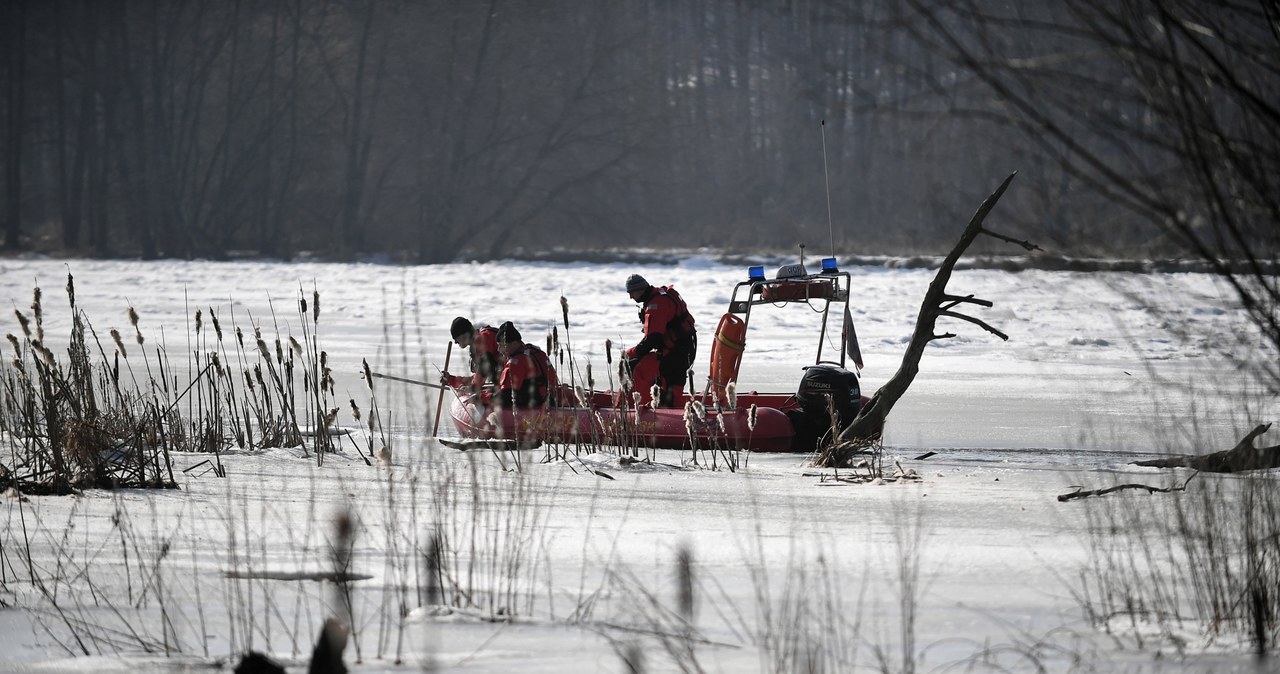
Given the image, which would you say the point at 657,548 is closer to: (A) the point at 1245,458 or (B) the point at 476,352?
(A) the point at 1245,458

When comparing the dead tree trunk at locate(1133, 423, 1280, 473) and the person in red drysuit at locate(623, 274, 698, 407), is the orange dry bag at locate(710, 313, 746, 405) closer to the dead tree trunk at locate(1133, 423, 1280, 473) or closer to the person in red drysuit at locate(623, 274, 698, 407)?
the person in red drysuit at locate(623, 274, 698, 407)

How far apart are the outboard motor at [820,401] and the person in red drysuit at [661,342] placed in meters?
1.07

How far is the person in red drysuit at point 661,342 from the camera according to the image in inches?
341

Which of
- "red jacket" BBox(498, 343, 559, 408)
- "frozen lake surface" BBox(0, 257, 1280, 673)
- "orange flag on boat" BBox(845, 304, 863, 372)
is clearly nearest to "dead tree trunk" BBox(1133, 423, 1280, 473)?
"frozen lake surface" BBox(0, 257, 1280, 673)

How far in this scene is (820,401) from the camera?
7.62 meters

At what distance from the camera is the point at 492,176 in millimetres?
35594

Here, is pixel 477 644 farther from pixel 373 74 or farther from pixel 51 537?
pixel 373 74

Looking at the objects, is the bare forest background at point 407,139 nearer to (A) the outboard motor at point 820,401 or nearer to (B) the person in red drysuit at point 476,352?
(A) the outboard motor at point 820,401

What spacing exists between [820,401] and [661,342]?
1.43 m

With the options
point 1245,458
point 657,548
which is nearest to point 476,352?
point 657,548

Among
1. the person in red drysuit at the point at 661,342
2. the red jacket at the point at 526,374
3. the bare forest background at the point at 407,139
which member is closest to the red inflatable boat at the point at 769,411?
the red jacket at the point at 526,374

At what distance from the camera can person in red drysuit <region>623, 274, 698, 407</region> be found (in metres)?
8.66

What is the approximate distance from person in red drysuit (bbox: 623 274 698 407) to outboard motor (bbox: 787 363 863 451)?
107cm

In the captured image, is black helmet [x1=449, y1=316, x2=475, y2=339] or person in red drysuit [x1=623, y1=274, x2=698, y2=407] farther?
person in red drysuit [x1=623, y1=274, x2=698, y2=407]
